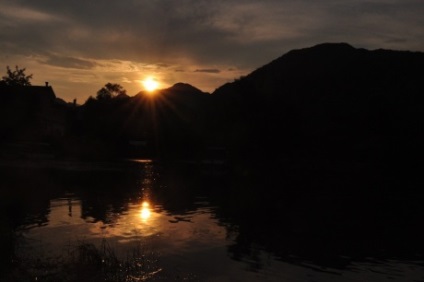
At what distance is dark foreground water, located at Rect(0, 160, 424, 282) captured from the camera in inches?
592

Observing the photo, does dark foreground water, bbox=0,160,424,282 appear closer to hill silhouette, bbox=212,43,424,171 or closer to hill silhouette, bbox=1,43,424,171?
hill silhouette, bbox=1,43,424,171

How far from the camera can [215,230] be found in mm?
21766

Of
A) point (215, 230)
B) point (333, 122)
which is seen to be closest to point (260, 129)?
point (333, 122)

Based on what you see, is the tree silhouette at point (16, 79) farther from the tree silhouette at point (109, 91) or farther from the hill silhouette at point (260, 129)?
the tree silhouette at point (109, 91)

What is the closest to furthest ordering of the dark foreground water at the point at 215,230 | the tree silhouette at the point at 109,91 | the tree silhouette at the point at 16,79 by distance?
the dark foreground water at the point at 215,230
the tree silhouette at the point at 16,79
the tree silhouette at the point at 109,91

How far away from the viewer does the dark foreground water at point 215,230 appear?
15039 millimetres

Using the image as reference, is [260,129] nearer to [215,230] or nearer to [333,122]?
[333,122]

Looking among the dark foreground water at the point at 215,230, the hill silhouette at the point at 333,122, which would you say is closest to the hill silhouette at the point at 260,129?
the hill silhouette at the point at 333,122

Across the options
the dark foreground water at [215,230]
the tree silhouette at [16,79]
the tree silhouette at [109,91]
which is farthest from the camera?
the tree silhouette at [109,91]

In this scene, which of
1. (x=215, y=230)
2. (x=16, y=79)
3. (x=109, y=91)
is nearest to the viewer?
(x=215, y=230)

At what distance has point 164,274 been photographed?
1372 centimetres

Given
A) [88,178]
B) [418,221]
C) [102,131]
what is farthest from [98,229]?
[102,131]

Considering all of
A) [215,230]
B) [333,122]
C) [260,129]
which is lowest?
[215,230]

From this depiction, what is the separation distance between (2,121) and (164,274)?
55.2 meters
